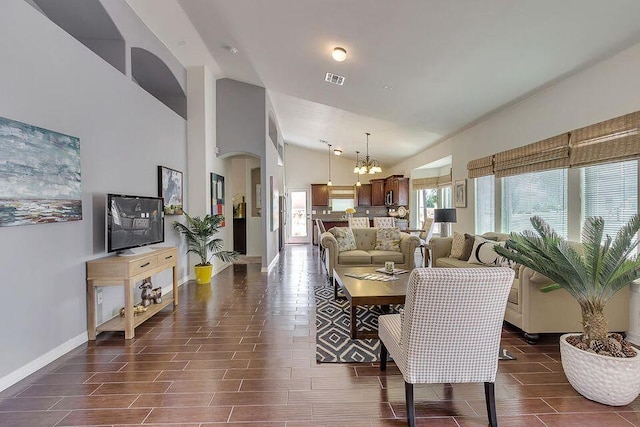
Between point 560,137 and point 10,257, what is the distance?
5.18m

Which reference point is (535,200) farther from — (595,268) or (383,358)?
(383,358)

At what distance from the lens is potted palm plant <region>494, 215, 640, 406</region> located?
1.97 m

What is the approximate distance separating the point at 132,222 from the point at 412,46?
3565mm

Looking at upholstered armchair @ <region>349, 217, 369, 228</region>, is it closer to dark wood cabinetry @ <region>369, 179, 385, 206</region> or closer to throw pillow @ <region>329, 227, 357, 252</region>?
throw pillow @ <region>329, 227, 357, 252</region>

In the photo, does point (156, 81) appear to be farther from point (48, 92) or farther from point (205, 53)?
point (48, 92)

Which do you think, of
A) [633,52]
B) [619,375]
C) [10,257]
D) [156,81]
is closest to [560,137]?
[633,52]

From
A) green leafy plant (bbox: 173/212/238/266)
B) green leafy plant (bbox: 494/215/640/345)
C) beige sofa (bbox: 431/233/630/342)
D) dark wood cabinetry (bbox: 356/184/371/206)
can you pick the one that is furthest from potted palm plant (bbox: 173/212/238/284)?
dark wood cabinetry (bbox: 356/184/371/206)

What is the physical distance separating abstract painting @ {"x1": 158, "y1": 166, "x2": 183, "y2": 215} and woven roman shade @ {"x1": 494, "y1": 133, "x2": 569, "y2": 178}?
16.1 feet

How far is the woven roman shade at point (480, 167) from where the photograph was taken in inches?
201

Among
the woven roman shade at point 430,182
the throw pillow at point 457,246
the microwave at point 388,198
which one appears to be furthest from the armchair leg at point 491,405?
the microwave at point 388,198

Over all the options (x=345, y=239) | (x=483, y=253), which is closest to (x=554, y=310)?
(x=483, y=253)

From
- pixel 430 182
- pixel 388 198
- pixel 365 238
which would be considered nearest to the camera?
pixel 365 238

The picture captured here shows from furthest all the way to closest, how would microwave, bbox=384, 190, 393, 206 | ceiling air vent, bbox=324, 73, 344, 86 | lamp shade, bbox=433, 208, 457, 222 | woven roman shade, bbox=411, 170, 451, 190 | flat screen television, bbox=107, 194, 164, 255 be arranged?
microwave, bbox=384, 190, 393, 206
woven roman shade, bbox=411, 170, 451, 190
lamp shade, bbox=433, 208, 457, 222
ceiling air vent, bbox=324, 73, 344, 86
flat screen television, bbox=107, 194, 164, 255

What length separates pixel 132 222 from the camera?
11.3ft
